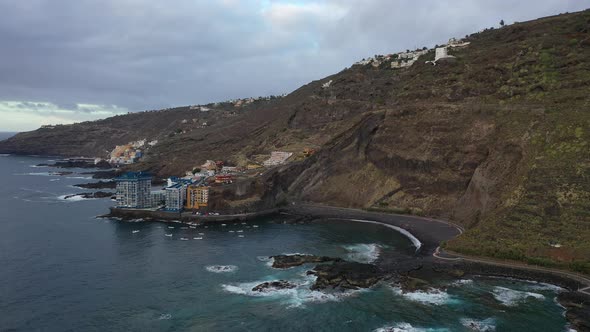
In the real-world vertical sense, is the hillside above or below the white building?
above

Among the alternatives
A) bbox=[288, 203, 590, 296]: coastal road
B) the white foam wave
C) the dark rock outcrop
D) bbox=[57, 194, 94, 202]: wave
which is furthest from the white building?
the white foam wave

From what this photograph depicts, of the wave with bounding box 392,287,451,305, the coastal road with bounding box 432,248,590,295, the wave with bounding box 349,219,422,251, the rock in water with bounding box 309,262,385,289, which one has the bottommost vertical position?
the wave with bounding box 392,287,451,305

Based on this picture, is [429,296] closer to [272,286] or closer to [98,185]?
[272,286]

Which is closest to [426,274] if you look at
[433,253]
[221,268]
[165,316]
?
[433,253]

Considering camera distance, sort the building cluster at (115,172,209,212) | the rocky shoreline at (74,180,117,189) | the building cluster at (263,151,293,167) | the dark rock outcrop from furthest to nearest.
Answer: the rocky shoreline at (74,180,117,189)
the dark rock outcrop
the building cluster at (263,151,293,167)
the building cluster at (115,172,209,212)

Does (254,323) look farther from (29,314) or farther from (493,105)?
(493,105)

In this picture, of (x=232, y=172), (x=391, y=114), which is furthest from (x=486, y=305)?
(x=232, y=172)

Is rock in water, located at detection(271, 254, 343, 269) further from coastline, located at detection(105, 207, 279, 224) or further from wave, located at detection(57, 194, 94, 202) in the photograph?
wave, located at detection(57, 194, 94, 202)
